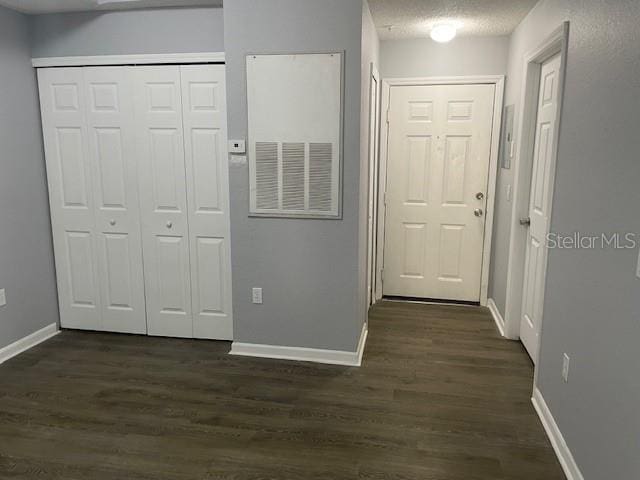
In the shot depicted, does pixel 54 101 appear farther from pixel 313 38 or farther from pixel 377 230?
pixel 377 230

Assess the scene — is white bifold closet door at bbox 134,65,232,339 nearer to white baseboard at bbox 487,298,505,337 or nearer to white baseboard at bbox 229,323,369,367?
white baseboard at bbox 229,323,369,367

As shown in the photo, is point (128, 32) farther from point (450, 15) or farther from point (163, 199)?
point (450, 15)

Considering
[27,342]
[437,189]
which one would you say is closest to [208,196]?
[27,342]

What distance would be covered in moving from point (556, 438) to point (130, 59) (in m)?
3.40

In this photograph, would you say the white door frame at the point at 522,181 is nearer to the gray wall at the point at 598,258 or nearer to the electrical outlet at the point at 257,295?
the gray wall at the point at 598,258

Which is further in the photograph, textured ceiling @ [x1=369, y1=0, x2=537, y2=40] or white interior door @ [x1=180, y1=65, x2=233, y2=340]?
white interior door @ [x1=180, y1=65, x2=233, y2=340]

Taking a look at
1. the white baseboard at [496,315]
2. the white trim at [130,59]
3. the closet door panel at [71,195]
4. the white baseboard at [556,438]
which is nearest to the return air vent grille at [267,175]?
the white trim at [130,59]

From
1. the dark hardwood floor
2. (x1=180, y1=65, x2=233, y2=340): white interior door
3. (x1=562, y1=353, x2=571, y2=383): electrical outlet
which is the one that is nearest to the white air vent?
(x1=180, y1=65, x2=233, y2=340): white interior door

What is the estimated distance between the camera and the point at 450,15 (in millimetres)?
3295

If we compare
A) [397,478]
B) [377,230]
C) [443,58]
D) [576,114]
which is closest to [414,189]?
[377,230]

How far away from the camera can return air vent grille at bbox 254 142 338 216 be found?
2.92 m

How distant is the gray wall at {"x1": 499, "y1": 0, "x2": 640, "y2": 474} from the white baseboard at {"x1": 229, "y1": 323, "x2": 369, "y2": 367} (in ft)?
3.80

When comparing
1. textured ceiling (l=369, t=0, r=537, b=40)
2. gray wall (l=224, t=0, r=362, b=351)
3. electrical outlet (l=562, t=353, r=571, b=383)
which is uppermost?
textured ceiling (l=369, t=0, r=537, b=40)

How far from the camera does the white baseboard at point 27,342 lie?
318 centimetres
